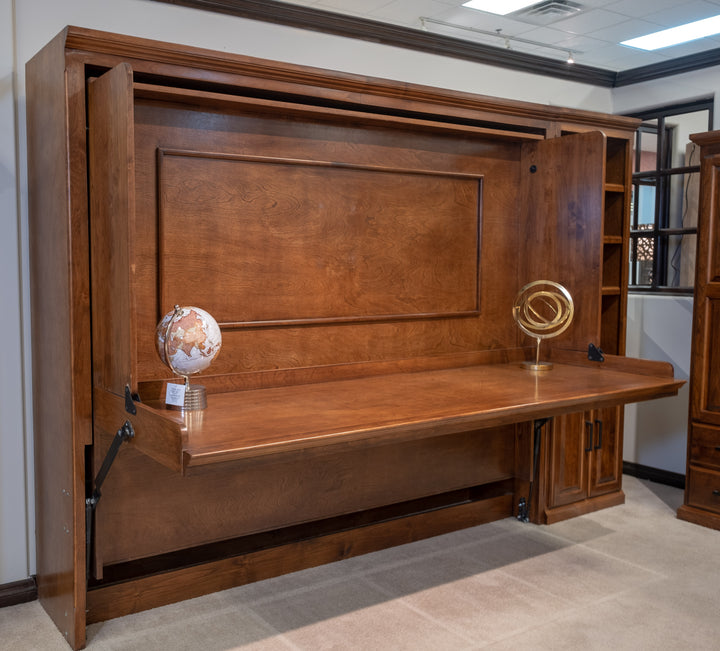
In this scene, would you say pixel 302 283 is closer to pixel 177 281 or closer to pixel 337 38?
pixel 177 281

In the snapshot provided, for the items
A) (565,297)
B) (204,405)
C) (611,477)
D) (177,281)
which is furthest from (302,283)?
(611,477)

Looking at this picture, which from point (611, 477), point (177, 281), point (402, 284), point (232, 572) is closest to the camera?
point (177, 281)

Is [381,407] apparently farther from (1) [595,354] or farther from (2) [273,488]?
(1) [595,354]

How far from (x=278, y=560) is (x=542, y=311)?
166 centimetres

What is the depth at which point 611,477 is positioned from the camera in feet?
13.2

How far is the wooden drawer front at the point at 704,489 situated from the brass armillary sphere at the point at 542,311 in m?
1.07

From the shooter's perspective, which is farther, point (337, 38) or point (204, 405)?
point (337, 38)

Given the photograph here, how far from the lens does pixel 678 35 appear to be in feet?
13.2

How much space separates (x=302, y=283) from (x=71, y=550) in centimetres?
127

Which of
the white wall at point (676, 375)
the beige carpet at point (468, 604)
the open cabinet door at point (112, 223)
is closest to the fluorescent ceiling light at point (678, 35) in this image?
the white wall at point (676, 375)

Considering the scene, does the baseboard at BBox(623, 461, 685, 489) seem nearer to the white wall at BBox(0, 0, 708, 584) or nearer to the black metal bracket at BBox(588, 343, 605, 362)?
the black metal bracket at BBox(588, 343, 605, 362)

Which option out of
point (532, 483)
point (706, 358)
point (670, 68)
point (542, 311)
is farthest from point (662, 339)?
point (670, 68)

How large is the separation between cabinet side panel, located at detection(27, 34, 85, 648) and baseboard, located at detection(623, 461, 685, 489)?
329cm

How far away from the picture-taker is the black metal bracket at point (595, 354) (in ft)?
10.8
